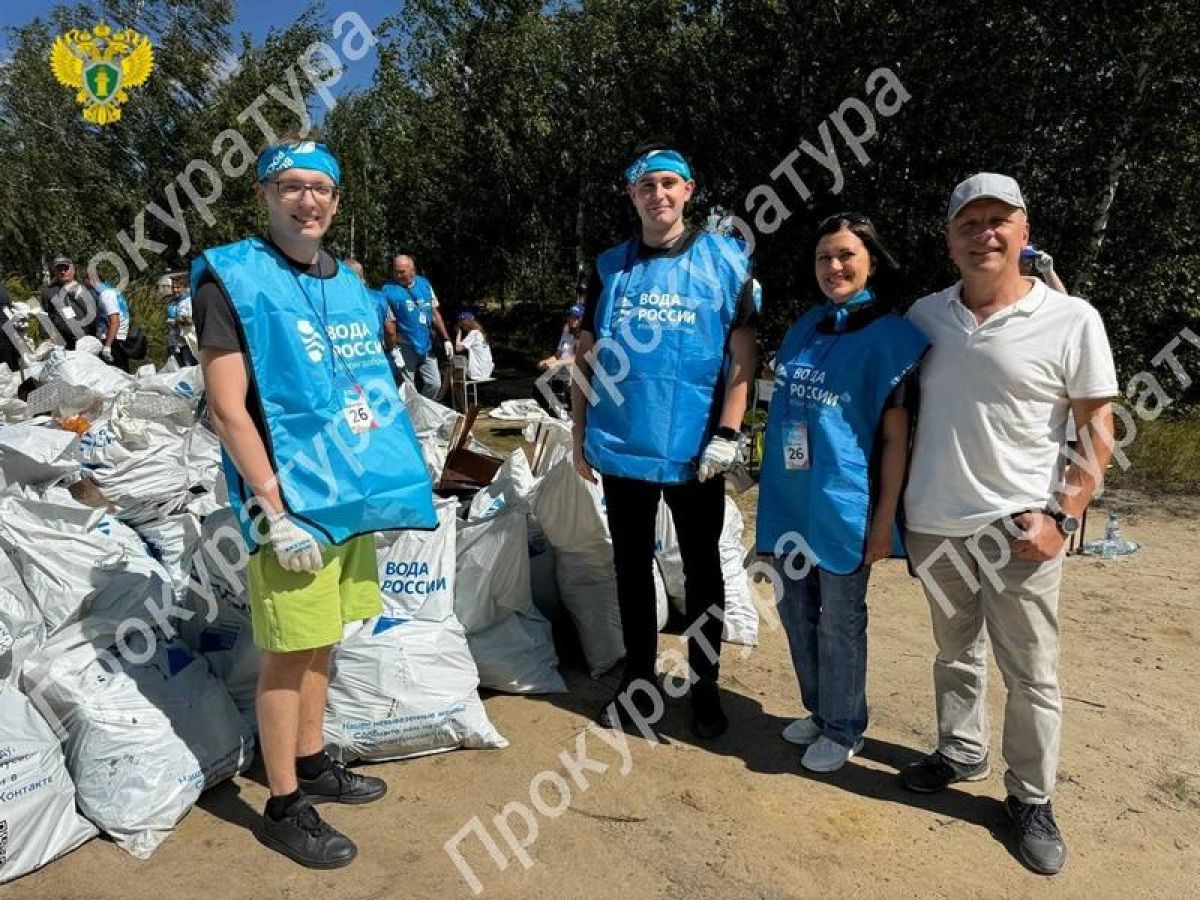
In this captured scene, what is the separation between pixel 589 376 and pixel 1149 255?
264 inches

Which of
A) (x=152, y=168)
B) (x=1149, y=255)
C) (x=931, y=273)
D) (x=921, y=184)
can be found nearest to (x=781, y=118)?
(x=921, y=184)

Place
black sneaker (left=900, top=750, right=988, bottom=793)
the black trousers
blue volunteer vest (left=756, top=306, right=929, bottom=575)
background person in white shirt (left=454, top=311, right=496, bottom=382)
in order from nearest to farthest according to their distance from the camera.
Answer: blue volunteer vest (left=756, top=306, right=929, bottom=575), black sneaker (left=900, top=750, right=988, bottom=793), the black trousers, background person in white shirt (left=454, top=311, right=496, bottom=382)

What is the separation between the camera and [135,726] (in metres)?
2.15

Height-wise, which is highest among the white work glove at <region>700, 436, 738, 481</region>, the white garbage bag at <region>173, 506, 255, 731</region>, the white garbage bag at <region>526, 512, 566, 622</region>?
the white work glove at <region>700, 436, 738, 481</region>

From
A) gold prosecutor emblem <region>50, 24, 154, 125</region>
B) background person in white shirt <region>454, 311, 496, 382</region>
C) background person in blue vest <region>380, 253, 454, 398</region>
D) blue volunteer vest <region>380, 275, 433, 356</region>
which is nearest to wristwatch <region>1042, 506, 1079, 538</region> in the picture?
background person in blue vest <region>380, 253, 454, 398</region>

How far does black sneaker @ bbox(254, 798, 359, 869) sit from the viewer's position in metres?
1.99

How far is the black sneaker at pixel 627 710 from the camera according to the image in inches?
104

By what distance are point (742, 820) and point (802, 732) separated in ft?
Result: 1.42

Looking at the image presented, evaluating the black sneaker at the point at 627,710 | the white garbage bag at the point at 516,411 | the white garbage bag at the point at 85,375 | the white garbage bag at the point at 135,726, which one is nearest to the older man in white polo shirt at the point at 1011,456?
the black sneaker at the point at 627,710

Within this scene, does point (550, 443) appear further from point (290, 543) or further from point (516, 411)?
point (516, 411)

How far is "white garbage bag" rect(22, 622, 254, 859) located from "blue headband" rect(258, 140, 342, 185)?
51.2 inches

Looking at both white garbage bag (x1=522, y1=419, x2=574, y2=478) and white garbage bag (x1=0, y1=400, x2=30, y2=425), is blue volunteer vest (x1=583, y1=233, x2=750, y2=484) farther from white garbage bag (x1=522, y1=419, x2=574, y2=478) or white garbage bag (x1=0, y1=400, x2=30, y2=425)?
white garbage bag (x1=0, y1=400, x2=30, y2=425)

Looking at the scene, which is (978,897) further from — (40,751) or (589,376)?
(40,751)

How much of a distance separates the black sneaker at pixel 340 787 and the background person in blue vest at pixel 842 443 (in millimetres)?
1212
